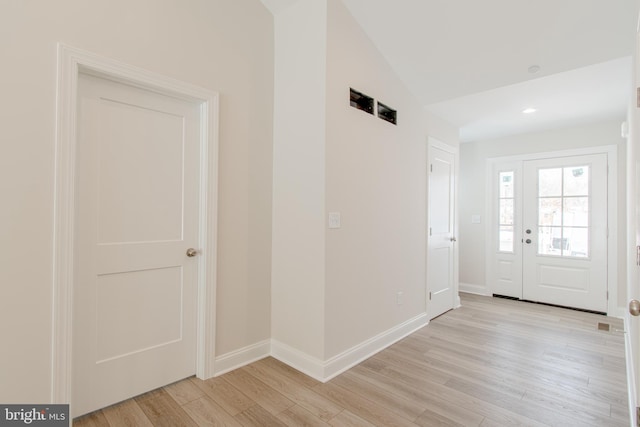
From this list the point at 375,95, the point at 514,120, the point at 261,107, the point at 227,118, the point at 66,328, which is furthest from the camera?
the point at 514,120

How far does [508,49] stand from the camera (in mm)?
2662

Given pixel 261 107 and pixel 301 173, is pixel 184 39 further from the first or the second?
pixel 301 173

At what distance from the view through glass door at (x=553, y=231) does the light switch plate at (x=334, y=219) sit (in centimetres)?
364

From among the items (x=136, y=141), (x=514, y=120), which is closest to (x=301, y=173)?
(x=136, y=141)

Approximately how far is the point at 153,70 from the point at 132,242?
3.71 ft

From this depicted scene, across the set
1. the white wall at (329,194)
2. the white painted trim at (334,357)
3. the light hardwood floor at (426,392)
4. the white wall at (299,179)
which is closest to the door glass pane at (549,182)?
the light hardwood floor at (426,392)

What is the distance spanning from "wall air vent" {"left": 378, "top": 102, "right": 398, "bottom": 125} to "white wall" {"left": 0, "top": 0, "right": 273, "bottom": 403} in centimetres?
100

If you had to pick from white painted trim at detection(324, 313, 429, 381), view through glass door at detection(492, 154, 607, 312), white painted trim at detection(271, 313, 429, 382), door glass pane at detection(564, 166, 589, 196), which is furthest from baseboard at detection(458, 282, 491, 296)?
white painted trim at detection(271, 313, 429, 382)

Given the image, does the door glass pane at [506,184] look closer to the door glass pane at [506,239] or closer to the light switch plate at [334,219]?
the door glass pane at [506,239]

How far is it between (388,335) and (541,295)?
299 centimetres

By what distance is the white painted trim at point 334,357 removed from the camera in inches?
93.1

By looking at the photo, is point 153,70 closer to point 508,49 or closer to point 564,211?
point 508,49

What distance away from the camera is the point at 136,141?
2.05 m

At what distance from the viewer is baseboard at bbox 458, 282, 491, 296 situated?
16.5 feet
